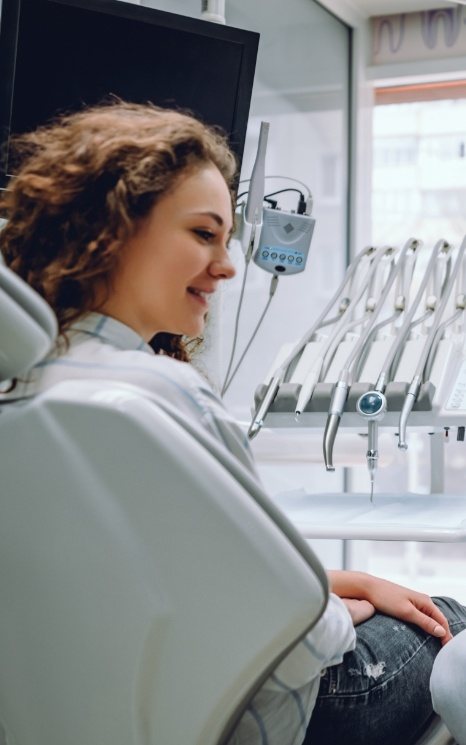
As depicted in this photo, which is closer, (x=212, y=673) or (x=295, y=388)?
(x=212, y=673)

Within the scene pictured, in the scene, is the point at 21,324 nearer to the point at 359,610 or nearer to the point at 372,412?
the point at 359,610

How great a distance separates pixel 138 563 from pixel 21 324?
0.74 feet

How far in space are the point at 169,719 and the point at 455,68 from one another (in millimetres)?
3570

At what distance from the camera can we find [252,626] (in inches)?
33.0

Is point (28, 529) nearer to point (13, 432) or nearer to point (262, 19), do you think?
point (13, 432)

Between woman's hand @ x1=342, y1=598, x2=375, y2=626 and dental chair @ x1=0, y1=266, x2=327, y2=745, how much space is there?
41cm

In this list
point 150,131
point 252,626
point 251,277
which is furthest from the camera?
point 251,277

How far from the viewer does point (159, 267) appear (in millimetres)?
1091

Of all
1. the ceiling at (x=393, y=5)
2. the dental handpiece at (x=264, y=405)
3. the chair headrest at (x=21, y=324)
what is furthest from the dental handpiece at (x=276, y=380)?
the ceiling at (x=393, y=5)

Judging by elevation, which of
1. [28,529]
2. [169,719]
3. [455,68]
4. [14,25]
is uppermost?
[455,68]

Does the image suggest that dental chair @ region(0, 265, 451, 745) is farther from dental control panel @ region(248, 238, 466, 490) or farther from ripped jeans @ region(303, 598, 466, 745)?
dental control panel @ region(248, 238, 466, 490)

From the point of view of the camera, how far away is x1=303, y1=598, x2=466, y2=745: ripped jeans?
111 centimetres

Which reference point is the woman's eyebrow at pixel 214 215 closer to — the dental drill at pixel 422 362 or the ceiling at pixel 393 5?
→ the dental drill at pixel 422 362

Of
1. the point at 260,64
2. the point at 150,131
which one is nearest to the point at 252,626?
the point at 150,131
